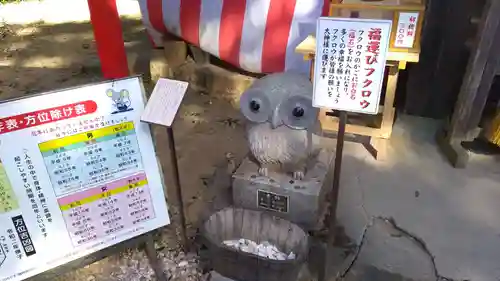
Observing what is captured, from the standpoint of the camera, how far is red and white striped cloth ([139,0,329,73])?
330 centimetres

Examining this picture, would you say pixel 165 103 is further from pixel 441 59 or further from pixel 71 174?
pixel 441 59

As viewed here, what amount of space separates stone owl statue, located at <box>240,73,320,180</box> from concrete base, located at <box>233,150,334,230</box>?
116mm

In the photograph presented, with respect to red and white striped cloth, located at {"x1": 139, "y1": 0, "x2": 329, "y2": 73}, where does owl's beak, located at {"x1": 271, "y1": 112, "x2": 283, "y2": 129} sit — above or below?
below

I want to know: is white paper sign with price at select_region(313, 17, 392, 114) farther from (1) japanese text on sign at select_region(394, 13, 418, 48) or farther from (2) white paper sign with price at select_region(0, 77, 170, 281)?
(1) japanese text on sign at select_region(394, 13, 418, 48)

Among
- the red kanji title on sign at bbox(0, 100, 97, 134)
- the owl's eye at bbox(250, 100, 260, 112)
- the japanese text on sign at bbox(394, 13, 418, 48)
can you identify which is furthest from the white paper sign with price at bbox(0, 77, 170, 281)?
the japanese text on sign at bbox(394, 13, 418, 48)

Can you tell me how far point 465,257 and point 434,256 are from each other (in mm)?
157

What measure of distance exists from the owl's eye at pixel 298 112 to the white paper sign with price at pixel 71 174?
676mm

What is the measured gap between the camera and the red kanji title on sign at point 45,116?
1706mm

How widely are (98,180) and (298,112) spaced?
0.95m

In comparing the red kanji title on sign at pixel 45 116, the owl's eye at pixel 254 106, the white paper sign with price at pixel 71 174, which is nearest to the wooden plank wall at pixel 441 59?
the owl's eye at pixel 254 106

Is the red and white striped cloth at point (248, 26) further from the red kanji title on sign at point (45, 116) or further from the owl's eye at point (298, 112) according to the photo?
the red kanji title on sign at point (45, 116)

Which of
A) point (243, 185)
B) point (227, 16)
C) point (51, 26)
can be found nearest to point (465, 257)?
point (243, 185)

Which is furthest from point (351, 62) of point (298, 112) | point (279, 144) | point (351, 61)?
point (279, 144)

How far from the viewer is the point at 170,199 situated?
2.75 metres
